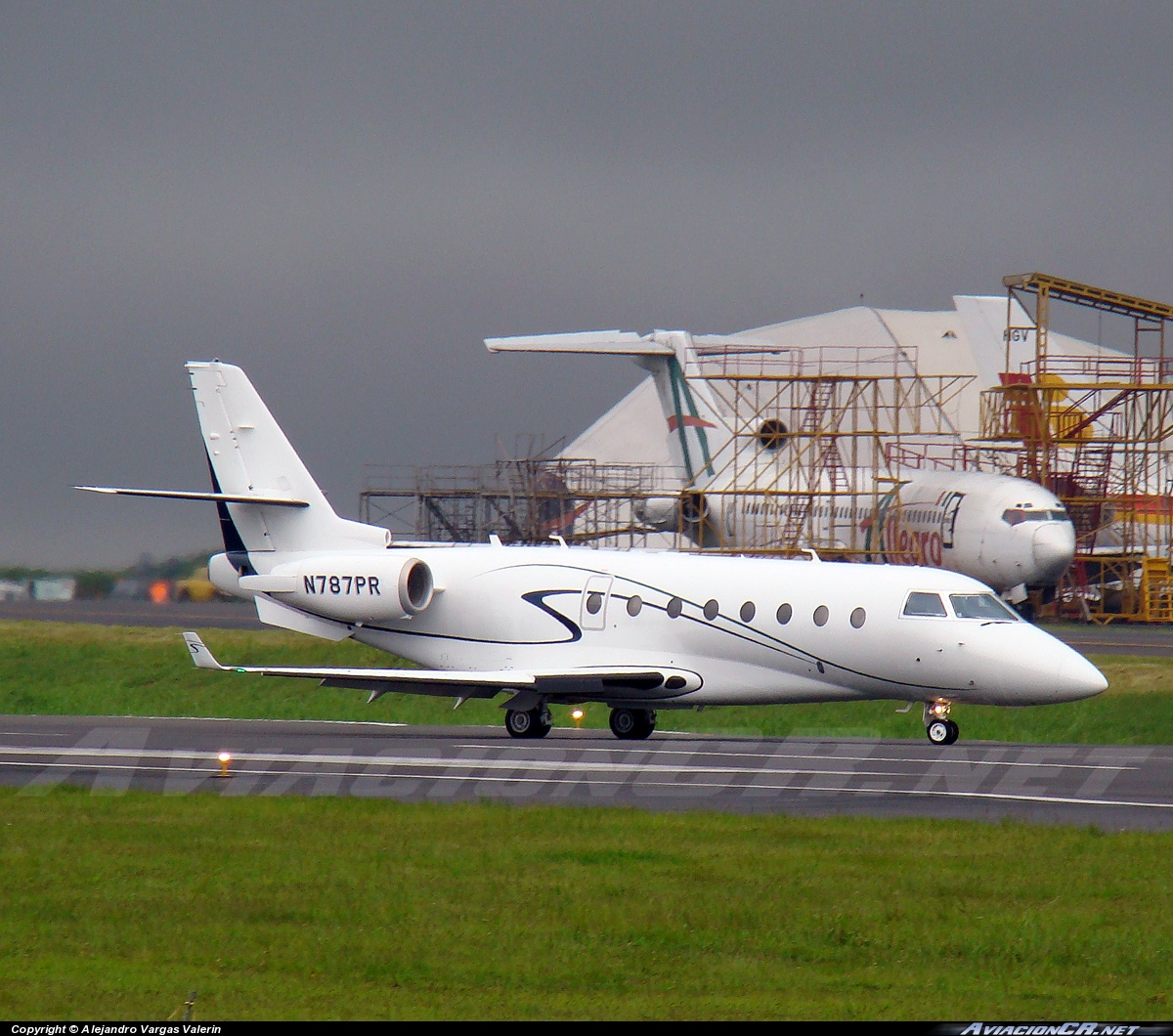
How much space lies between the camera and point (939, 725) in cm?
2473

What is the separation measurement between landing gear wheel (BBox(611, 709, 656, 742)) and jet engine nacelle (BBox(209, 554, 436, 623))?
3.74 meters

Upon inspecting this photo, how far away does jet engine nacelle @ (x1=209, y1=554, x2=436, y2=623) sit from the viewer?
90.9ft

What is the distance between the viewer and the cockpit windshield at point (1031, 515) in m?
53.1

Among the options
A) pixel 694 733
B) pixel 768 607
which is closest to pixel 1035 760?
pixel 768 607

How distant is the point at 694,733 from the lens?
2897 cm

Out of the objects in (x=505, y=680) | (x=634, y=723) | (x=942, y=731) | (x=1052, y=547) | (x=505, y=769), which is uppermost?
(x=505, y=680)

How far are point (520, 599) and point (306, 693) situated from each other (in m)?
11.5

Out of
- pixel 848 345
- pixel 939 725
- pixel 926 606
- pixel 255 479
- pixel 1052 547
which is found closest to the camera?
pixel 926 606

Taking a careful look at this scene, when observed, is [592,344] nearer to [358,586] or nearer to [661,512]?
[661,512]

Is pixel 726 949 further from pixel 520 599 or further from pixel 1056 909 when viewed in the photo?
pixel 520 599

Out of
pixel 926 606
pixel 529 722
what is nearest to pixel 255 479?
pixel 529 722

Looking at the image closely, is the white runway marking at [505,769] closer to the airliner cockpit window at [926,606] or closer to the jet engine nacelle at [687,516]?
the airliner cockpit window at [926,606]

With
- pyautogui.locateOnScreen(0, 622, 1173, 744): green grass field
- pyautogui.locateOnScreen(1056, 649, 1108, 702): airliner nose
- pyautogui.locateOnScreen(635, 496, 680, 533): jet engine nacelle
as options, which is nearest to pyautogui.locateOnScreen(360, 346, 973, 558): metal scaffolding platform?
pyautogui.locateOnScreen(635, 496, 680, 533): jet engine nacelle

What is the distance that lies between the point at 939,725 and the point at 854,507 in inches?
1300
